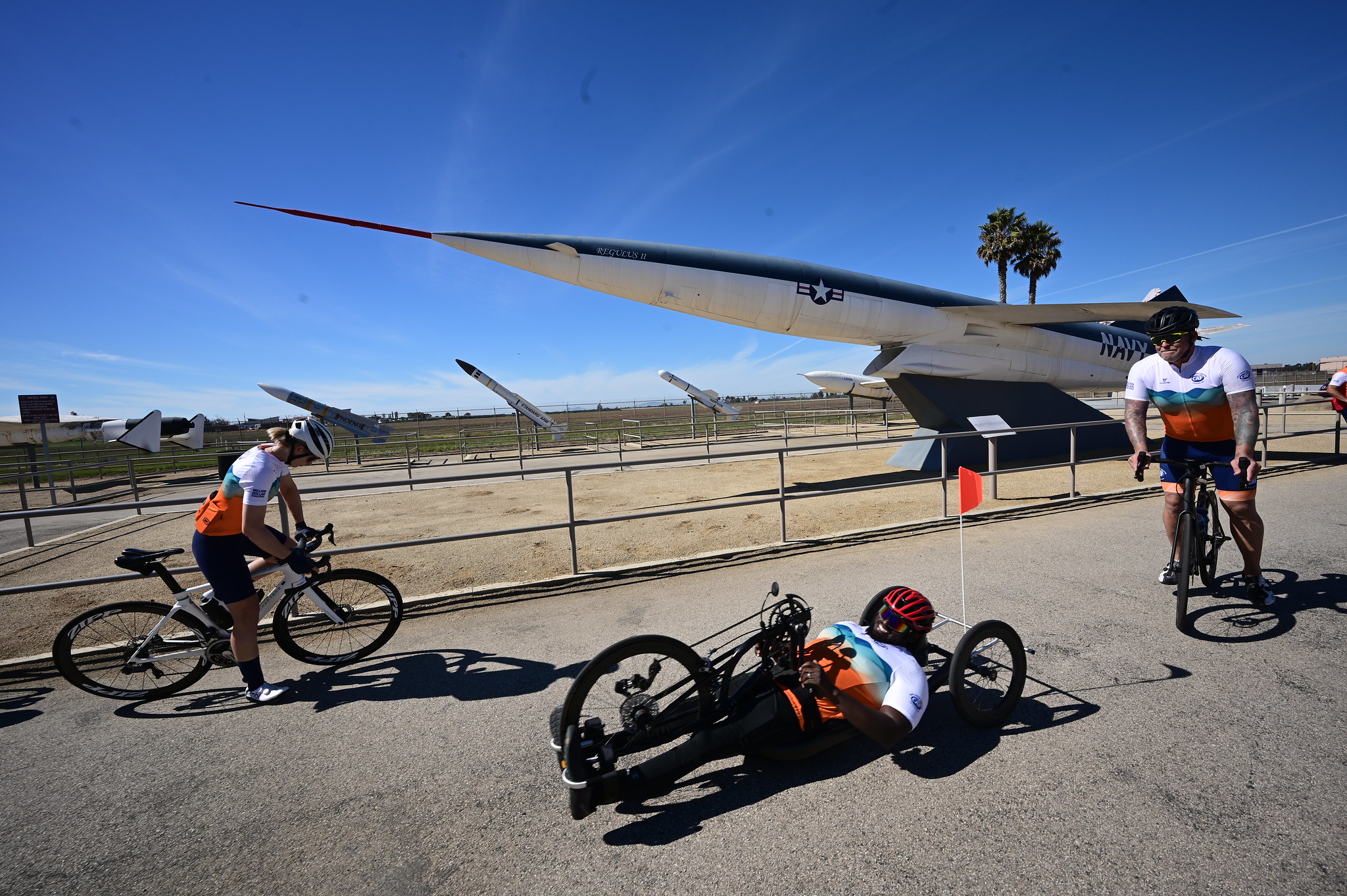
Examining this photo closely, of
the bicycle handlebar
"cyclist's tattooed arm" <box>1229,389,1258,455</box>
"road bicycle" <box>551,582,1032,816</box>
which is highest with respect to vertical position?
"cyclist's tattooed arm" <box>1229,389,1258,455</box>

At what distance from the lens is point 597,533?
773 centimetres

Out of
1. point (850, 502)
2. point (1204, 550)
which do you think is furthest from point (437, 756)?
point (850, 502)

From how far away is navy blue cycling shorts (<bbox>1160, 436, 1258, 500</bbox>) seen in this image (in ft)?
11.7

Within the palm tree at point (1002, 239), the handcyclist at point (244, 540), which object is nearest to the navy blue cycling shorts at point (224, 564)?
the handcyclist at point (244, 540)

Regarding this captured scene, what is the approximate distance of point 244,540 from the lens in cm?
318

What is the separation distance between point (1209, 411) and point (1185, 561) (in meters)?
1.02

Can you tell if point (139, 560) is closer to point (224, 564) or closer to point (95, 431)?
point (224, 564)

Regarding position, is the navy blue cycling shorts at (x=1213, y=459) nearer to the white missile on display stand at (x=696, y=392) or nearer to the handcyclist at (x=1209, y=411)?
the handcyclist at (x=1209, y=411)

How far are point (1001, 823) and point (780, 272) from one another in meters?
9.57

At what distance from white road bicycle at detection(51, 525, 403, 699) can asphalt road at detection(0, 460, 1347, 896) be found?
0.45 ft

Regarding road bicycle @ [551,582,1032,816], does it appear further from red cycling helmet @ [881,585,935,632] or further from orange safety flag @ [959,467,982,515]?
orange safety flag @ [959,467,982,515]

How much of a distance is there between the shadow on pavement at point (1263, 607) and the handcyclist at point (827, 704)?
2.42m

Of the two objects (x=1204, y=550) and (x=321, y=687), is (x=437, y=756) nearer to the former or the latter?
(x=321, y=687)

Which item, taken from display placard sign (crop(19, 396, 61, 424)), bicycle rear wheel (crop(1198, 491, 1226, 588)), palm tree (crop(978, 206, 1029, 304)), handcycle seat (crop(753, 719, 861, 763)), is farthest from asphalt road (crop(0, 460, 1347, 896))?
palm tree (crop(978, 206, 1029, 304))
